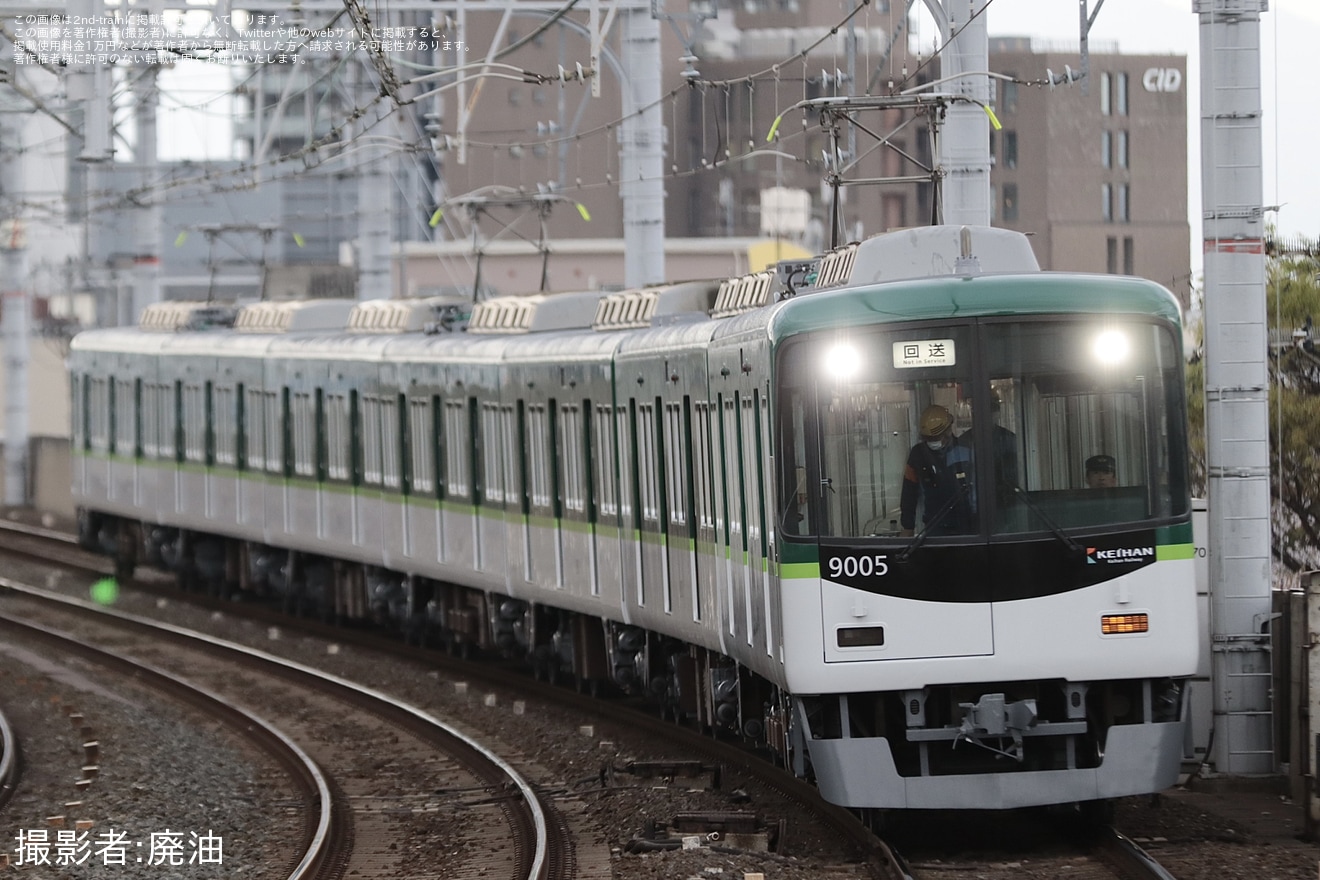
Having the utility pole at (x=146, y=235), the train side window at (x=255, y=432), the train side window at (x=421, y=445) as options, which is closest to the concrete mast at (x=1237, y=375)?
the train side window at (x=421, y=445)

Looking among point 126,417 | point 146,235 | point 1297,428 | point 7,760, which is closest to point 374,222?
point 126,417

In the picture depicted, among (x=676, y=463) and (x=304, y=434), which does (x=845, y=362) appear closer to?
(x=676, y=463)

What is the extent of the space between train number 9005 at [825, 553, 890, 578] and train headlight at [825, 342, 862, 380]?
0.77 meters

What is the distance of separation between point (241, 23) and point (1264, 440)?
577 inches

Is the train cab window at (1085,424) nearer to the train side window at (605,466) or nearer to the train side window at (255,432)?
the train side window at (605,466)

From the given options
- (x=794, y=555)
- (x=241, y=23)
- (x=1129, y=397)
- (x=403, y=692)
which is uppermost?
(x=241, y=23)

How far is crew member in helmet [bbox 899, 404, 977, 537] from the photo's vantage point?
10641 mm

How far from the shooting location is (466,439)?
20156mm

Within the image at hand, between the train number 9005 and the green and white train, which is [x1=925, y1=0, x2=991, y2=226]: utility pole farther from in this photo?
the train number 9005

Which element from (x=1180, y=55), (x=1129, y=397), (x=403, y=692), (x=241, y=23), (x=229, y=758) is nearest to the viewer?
(x=1129, y=397)

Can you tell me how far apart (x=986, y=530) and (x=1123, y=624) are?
73cm

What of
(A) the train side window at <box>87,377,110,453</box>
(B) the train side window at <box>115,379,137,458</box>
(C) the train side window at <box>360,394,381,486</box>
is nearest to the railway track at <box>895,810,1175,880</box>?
(C) the train side window at <box>360,394,381,486</box>

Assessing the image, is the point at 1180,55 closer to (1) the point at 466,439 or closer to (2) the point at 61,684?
(1) the point at 466,439

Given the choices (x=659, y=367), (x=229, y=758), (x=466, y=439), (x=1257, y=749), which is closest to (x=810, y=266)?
(x=659, y=367)
